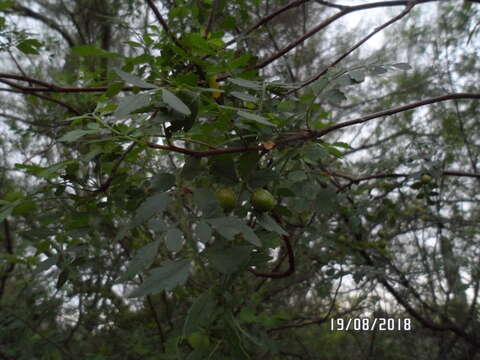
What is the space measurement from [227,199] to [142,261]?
24 cm

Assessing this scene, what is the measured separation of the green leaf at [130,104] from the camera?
547 mm

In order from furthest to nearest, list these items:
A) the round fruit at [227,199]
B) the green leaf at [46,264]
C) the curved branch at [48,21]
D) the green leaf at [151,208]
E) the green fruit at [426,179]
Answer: the curved branch at [48,21], the green fruit at [426,179], the green leaf at [46,264], the round fruit at [227,199], the green leaf at [151,208]

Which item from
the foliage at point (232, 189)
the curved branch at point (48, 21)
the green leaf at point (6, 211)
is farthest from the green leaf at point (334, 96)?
the curved branch at point (48, 21)

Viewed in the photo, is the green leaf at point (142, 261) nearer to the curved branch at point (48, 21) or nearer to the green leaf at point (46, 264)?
the green leaf at point (46, 264)

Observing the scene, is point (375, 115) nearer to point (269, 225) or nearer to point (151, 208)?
point (269, 225)

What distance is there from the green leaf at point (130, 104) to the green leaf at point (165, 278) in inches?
9.0

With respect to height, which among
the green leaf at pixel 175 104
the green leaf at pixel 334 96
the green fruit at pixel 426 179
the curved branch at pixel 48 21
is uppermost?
the curved branch at pixel 48 21

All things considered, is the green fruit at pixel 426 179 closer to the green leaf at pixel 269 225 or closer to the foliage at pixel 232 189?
the foliage at pixel 232 189

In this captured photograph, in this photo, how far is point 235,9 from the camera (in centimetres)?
204

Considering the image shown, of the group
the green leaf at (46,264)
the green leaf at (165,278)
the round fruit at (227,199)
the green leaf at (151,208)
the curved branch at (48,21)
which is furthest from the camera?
the curved branch at (48,21)

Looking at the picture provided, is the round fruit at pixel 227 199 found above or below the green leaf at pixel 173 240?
above

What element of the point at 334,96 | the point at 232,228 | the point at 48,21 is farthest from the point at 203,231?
the point at 48,21

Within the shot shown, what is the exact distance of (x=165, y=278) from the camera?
1.81 feet

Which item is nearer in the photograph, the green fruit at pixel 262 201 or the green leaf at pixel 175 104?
the green leaf at pixel 175 104
